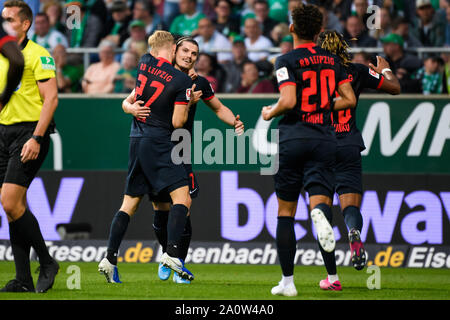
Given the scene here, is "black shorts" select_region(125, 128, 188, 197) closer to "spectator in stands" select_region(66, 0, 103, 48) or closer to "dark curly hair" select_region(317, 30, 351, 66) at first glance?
"dark curly hair" select_region(317, 30, 351, 66)

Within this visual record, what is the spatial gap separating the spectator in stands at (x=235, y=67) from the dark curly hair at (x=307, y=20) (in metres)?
5.75

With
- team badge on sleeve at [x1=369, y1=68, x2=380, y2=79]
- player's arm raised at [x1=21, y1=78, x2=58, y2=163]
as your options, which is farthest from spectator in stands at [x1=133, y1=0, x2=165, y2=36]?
player's arm raised at [x1=21, y1=78, x2=58, y2=163]

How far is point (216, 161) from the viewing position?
1205 centimetres

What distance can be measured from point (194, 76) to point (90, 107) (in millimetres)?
4458

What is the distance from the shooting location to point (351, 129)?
329 inches

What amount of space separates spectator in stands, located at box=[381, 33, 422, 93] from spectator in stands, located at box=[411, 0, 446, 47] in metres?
0.78

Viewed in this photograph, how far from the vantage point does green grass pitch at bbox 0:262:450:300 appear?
23.4ft

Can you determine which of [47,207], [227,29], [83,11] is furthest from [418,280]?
[83,11]

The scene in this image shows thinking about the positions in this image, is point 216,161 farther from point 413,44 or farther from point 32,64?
point 32,64

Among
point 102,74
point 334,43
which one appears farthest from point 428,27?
point 334,43

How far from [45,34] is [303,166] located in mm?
8441

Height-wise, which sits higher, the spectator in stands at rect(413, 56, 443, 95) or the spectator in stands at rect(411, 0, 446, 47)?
the spectator in stands at rect(411, 0, 446, 47)

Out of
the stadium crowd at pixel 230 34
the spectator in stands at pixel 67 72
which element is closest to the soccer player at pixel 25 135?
the stadium crowd at pixel 230 34

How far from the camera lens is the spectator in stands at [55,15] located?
14.6 metres
